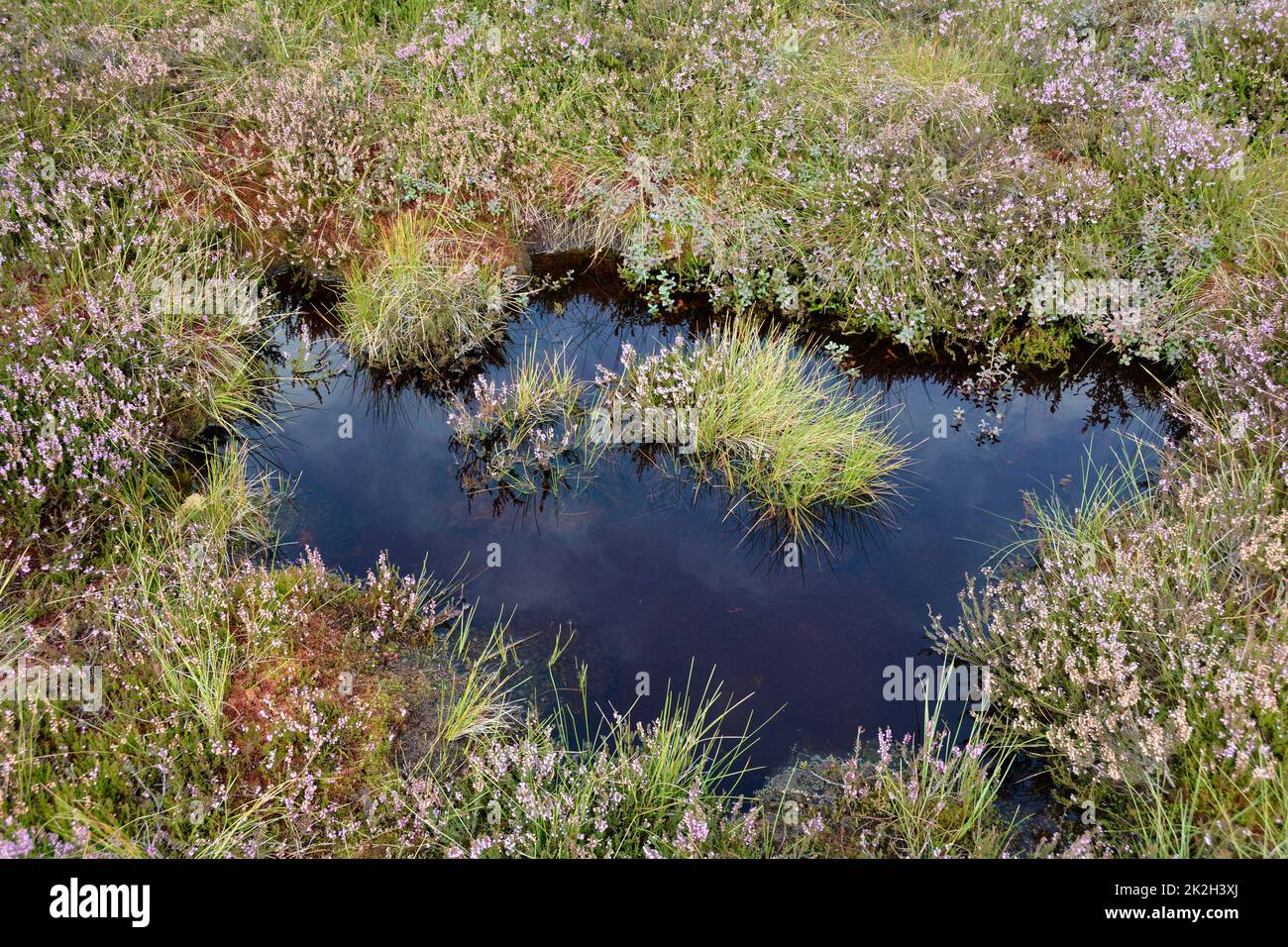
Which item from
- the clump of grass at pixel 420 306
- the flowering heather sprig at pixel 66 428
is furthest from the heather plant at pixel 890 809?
the clump of grass at pixel 420 306

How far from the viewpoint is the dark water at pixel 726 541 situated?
4.71 m

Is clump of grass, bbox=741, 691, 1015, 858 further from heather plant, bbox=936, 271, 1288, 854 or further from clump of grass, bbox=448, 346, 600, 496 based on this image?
clump of grass, bbox=448, 346, 600, 496

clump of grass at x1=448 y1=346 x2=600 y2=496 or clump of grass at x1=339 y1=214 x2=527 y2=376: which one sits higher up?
clump of grass at x1=339 y1=214 x2=527 y2=376

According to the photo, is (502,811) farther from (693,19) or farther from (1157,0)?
(1157,0)

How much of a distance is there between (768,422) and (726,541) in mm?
898

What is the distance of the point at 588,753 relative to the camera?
414 centimetres

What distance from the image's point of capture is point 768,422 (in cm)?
584

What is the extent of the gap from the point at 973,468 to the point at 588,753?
3.13 metres

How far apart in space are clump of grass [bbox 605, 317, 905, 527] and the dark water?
0.22 meters

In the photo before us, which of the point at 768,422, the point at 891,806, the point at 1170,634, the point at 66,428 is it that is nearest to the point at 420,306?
the point at 66,428

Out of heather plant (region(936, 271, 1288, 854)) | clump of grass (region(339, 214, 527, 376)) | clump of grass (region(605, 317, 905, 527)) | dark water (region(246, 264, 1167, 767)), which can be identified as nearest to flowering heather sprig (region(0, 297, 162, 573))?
dark water (region(246, 264, 1167, 767))

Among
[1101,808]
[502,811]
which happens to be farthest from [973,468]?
[502,811]

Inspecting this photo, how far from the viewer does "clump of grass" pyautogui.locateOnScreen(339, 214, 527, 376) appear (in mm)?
6523

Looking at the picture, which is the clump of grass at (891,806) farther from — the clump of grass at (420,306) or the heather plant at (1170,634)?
the clump of grass at (420,306)
